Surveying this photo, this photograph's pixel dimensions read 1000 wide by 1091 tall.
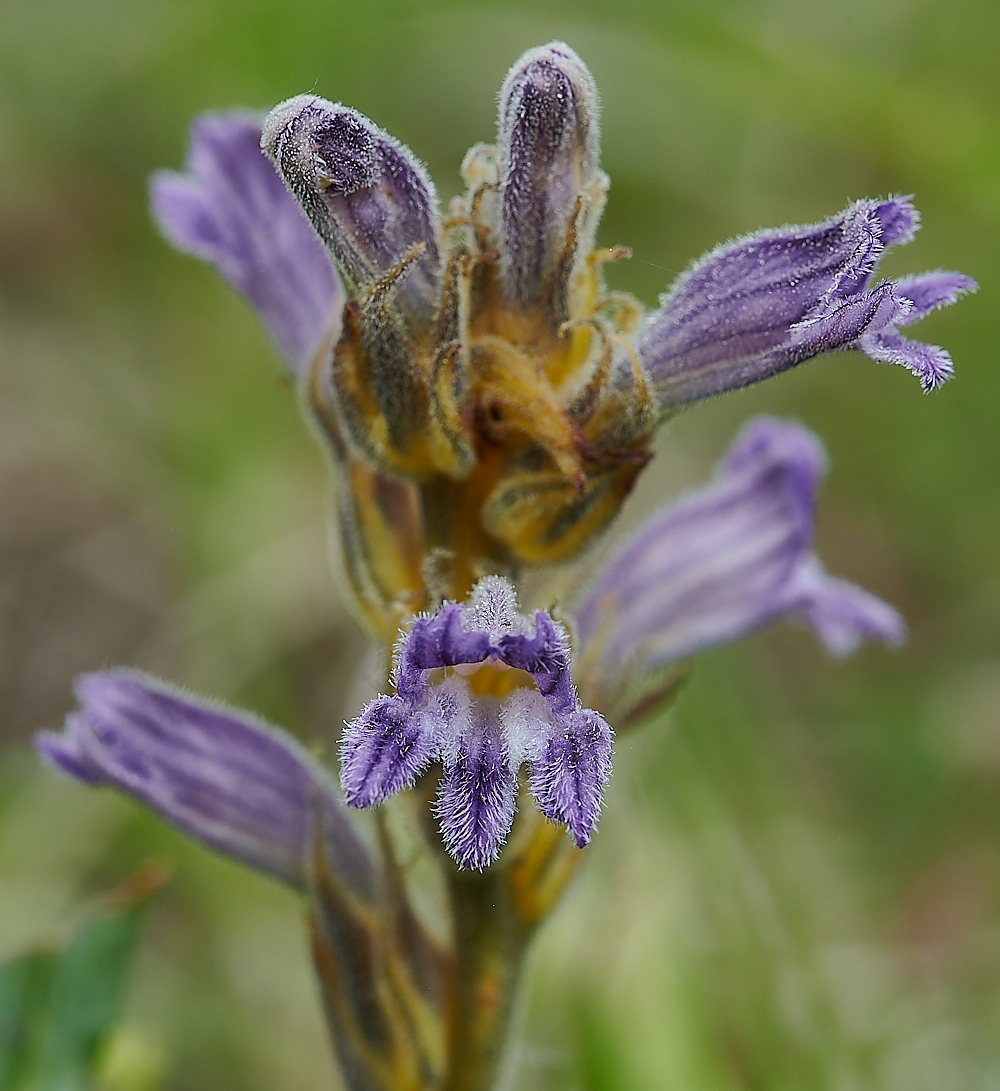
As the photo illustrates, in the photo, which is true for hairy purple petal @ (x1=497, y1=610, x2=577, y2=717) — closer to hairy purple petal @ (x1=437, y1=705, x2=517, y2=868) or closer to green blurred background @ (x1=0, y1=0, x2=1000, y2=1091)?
hairy purple petal @ (x1=437, y1=705, x2=517, y2=868)

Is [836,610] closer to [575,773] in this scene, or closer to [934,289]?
[934,289]

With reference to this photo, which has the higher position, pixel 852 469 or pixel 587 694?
pixel 852 469

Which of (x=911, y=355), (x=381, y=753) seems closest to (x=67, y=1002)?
(x=381, y=753)

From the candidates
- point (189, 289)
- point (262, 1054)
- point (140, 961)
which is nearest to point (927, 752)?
point (262, 1054)

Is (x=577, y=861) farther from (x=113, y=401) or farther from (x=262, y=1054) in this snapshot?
(x=113, y=401)

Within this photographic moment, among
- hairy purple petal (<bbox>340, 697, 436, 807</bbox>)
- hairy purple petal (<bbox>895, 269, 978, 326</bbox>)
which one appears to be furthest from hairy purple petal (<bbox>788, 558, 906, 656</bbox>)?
hairy purple petal (<bbox>340, 697, 436, 807</bbox>)

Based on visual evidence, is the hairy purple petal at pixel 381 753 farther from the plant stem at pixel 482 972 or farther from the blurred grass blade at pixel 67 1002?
the blurred grass blade at pixel 67 1002
